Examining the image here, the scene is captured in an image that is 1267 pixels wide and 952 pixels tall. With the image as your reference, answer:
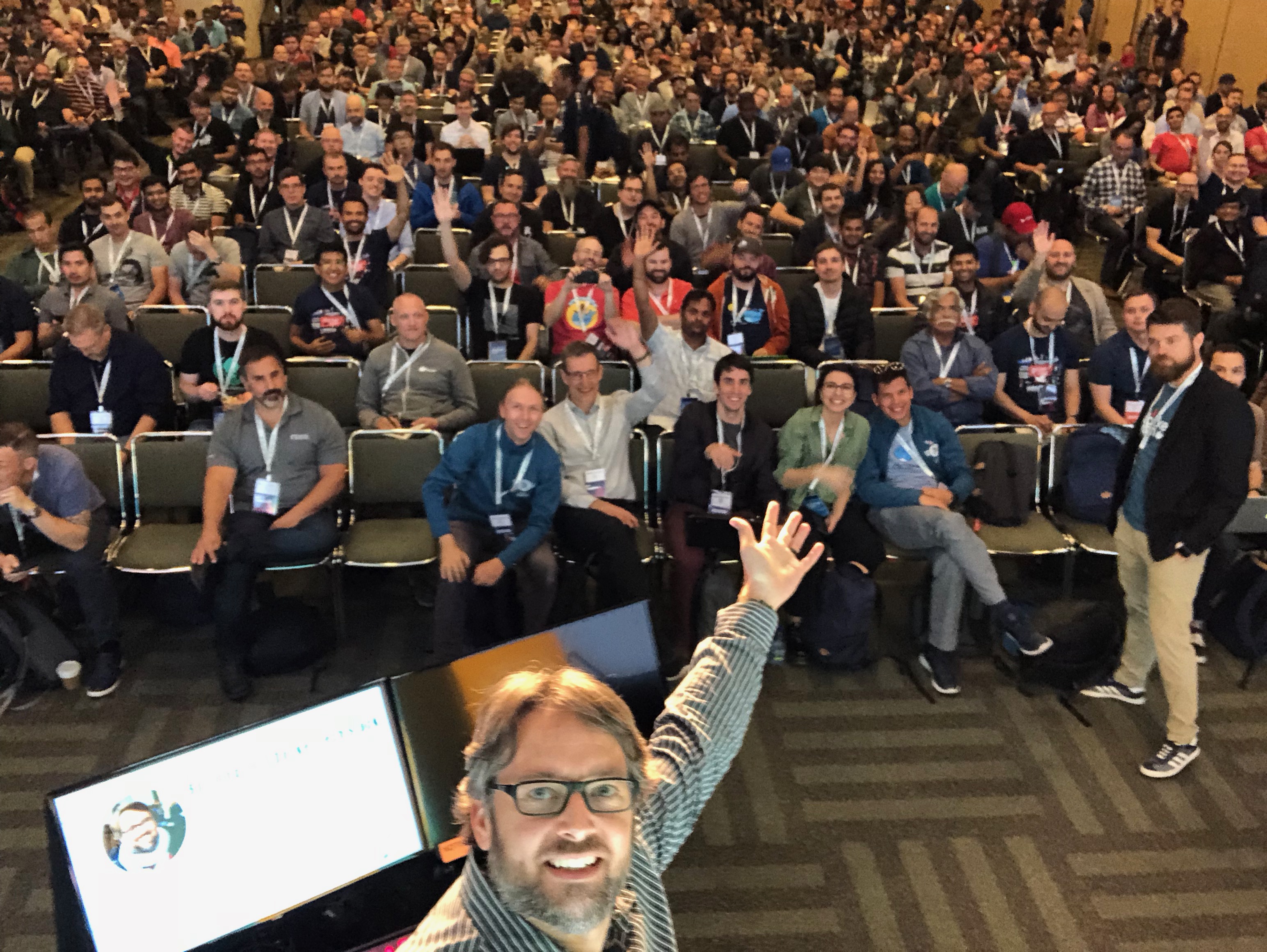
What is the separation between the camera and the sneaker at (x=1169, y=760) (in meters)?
3.64

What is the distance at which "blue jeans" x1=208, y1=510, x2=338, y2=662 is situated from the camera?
395 cm

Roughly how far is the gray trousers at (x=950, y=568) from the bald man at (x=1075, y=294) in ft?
6.68

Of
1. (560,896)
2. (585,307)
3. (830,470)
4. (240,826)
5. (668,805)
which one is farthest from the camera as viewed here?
(585,307)

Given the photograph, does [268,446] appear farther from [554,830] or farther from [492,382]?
[554,830]

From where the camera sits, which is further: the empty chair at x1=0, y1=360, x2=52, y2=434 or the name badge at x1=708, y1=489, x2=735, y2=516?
the empty chair at x1=0, y1=360, x2=52, y2=434

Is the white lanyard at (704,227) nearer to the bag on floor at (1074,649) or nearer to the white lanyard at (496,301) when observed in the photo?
the white lanyard at (496,301)

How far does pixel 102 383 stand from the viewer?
15.4 feet

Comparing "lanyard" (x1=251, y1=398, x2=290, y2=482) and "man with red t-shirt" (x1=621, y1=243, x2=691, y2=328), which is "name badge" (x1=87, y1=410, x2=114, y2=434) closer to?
"lanyard" (x1=251, y1=398, x2=290, y2=482)

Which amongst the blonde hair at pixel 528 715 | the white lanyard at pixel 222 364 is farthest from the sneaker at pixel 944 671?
the white lanyard at pixel 222 364

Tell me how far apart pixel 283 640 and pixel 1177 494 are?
319 cm

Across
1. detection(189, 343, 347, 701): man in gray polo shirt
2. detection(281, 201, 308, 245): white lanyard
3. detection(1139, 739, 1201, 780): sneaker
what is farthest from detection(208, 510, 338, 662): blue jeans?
detection(1139, 739, 1201, 780): sneaker

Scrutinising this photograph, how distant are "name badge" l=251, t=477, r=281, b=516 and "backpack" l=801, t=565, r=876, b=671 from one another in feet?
6.92

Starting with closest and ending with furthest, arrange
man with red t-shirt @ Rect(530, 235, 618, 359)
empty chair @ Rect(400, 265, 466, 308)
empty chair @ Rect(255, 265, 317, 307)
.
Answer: man with red t-shirt @ Rect(530, 235, 618, 359) < empty chair @ Rect(255, 265, 317, 307) < empty chair @ Rect(400, 265, 466, 308)

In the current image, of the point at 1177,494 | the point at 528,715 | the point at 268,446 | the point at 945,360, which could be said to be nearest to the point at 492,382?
the point at 268,446
